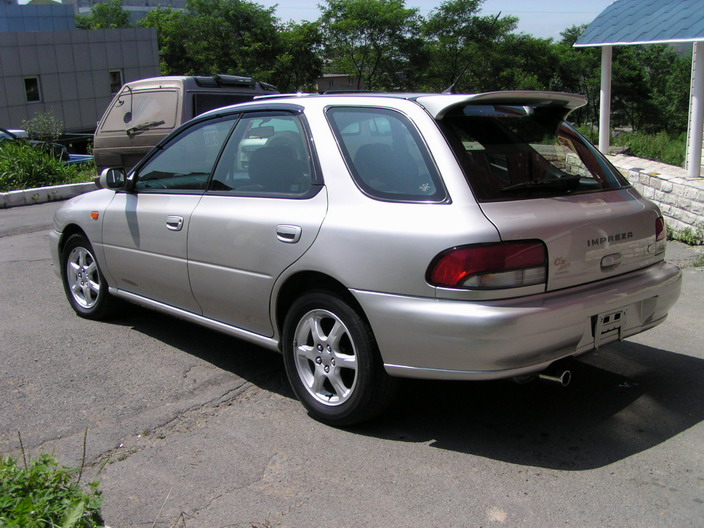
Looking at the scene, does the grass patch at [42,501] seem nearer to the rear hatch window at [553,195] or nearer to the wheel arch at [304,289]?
the wheel arch at [304,289]

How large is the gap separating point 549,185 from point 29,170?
1241 cm

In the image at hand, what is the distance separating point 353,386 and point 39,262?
5.71m

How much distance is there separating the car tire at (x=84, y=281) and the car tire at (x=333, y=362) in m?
2.29

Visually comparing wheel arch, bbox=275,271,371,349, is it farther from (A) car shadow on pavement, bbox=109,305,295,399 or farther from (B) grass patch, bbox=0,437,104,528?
(B) grass patch, bbox=0,437,104,528

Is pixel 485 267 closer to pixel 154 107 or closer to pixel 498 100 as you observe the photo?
pixel 498 100

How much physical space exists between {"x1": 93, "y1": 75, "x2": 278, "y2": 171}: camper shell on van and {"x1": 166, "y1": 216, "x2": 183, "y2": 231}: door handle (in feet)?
16.2

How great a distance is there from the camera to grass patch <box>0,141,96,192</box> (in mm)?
13711

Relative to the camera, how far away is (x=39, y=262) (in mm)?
8312

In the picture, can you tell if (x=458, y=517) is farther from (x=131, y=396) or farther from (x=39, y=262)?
(x=39, y=262)

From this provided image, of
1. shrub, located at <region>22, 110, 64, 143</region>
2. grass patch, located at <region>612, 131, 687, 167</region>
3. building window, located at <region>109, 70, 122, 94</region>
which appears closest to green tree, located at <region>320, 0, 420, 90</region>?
building window, located at <region>109, 70, 122, 94</region>

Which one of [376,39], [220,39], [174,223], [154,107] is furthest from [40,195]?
[220,39]

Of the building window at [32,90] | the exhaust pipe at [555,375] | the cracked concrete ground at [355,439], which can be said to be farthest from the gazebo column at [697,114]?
the building window at [32,90]

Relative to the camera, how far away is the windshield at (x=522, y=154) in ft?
12.2

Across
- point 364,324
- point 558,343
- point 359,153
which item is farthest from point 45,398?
point 558,343
